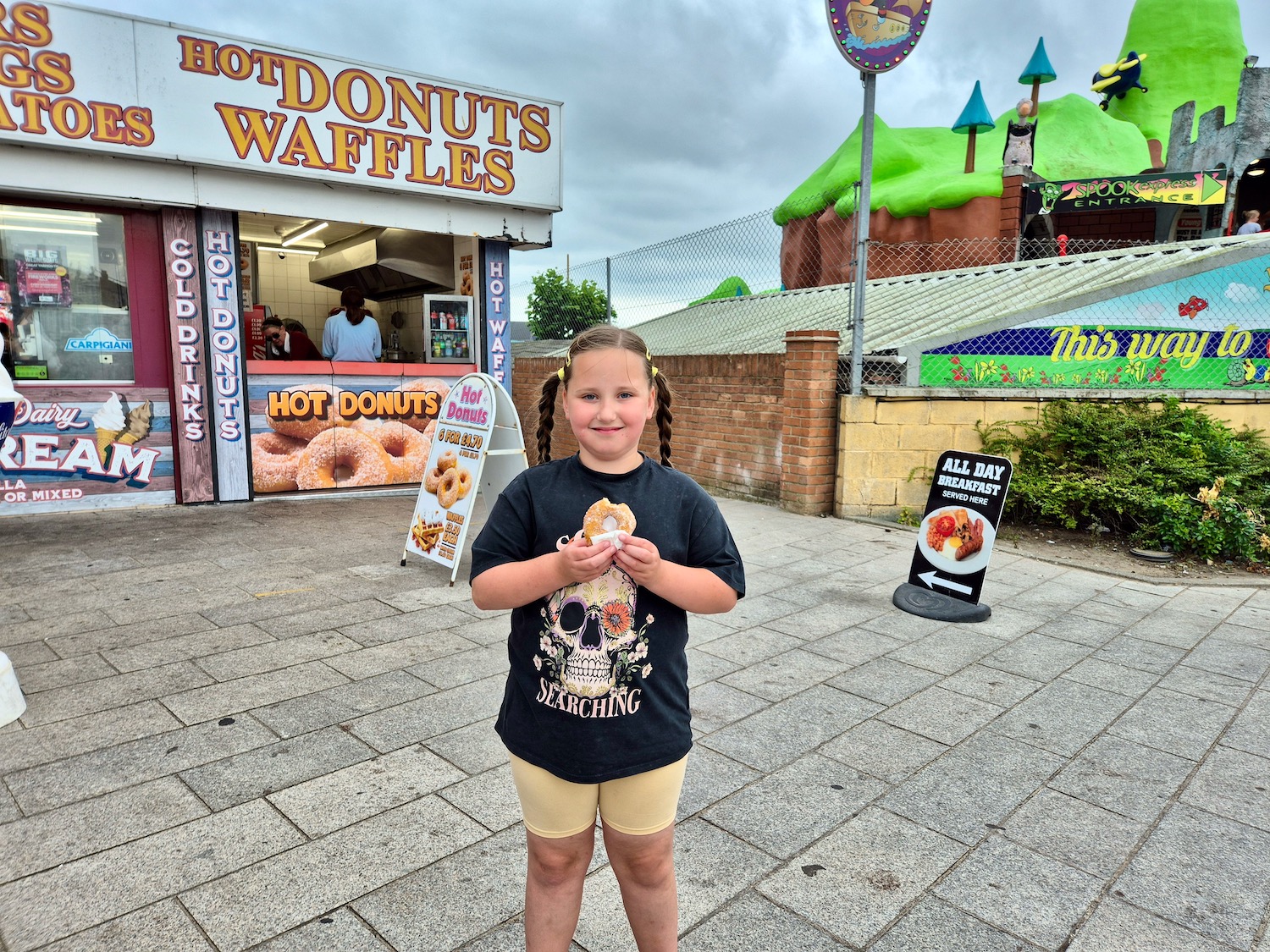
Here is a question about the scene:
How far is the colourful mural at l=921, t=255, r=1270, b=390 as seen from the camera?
7.55 meters

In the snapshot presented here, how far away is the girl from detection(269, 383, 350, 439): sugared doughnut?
7.70 metres

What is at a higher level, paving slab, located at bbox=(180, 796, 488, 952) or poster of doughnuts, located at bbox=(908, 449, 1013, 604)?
poster of doughnuts, located at bbox=(908, 449, 1013, 604)

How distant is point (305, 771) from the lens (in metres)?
3.00

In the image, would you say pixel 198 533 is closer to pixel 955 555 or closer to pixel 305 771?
pixel 305 771

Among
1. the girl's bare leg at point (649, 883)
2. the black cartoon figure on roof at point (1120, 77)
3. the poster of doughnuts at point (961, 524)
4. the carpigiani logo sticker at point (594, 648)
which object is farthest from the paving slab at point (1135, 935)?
the black cartoon figure on roof at point (1120, 77)

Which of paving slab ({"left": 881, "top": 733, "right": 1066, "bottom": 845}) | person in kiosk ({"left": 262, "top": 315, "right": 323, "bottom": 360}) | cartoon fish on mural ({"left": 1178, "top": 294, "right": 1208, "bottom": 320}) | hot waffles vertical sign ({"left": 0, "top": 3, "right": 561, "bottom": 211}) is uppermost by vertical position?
hot waffles vertical sign ({"left": 0, "top": 3, "right": 561, "bottom": 211})

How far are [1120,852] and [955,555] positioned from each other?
9.10 ft

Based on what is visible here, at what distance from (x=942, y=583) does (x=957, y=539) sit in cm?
32

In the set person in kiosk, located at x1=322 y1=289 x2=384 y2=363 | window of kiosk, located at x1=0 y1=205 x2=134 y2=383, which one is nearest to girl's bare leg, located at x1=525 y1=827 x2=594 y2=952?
window of kiosk, located at x1=0 y1=205 x2=134 y2=383

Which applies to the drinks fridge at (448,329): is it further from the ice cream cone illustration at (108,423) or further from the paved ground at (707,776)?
the paved ground at (707,776)

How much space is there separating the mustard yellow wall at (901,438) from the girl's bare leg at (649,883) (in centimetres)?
663

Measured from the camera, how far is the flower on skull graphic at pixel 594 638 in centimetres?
166

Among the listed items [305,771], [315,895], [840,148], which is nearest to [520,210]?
[305,771]

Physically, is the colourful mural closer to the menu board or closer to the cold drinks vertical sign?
the menu board
